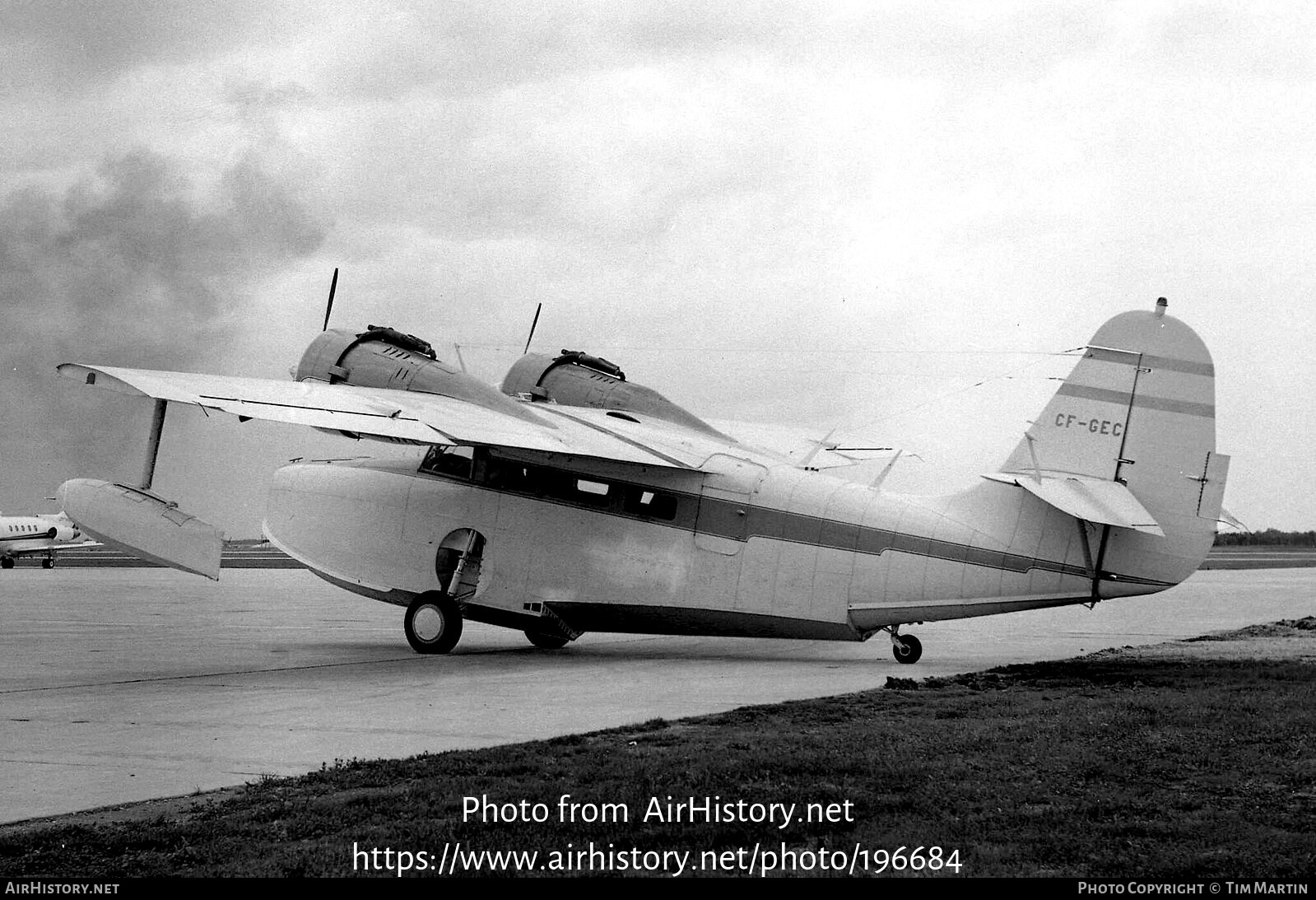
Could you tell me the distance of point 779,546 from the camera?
17297 millimetres

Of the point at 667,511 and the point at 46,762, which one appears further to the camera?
the point at 667,511

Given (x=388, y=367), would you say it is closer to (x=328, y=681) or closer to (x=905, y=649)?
(x=328, y=681)

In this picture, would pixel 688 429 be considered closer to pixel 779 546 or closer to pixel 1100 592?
pixel 779 546

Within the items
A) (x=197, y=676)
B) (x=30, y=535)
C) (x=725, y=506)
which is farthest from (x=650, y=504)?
(x=30, y=535)

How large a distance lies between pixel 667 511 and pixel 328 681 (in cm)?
561

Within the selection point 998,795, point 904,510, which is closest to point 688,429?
point 904,510

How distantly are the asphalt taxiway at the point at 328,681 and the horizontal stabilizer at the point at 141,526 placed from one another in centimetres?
146

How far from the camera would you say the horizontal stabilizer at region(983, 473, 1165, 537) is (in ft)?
50.6

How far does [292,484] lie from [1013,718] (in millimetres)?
13257

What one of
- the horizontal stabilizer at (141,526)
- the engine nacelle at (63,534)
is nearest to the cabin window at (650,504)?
the horizontal stabilizer at (141,526)

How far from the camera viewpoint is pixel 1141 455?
631 inches

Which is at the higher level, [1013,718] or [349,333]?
[349,333]

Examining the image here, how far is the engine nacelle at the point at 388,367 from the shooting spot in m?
19.1

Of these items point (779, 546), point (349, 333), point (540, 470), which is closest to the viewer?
point (779, 546)
